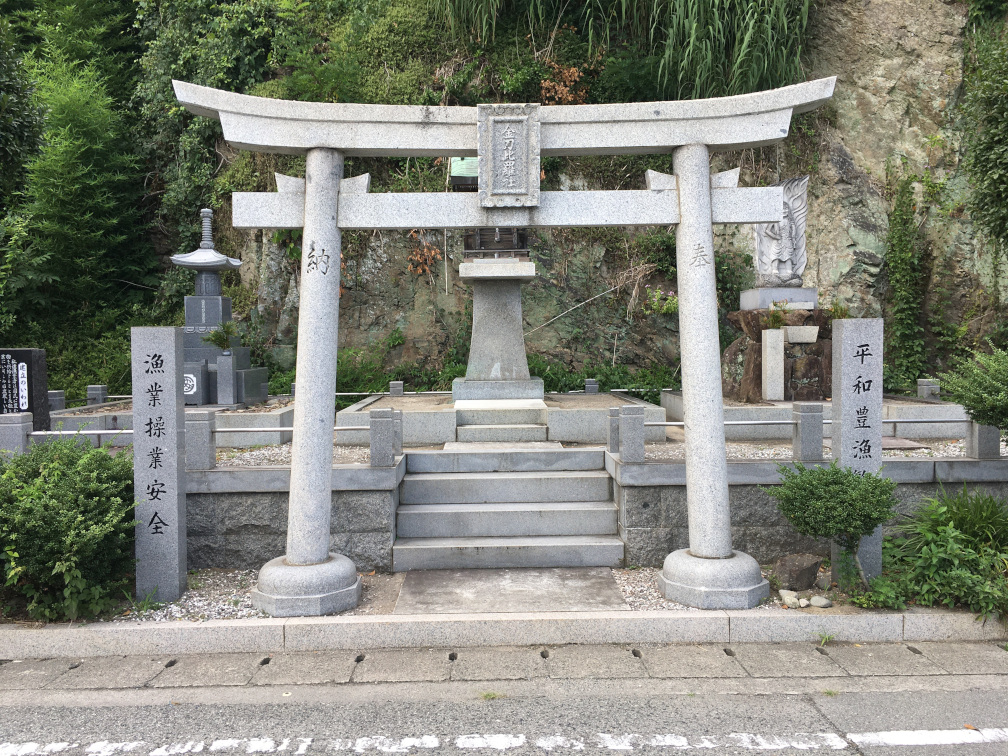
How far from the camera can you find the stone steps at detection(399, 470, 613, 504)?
24.8ft

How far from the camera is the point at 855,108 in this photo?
55.1 ft

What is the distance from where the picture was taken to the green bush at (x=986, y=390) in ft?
20.2

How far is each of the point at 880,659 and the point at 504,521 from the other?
11.7 feet

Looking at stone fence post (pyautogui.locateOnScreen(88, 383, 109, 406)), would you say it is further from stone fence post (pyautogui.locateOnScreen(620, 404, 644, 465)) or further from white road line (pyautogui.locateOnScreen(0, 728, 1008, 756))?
stone fence post (pyautogui.locateOnScreen(620, 404, 644, 465))

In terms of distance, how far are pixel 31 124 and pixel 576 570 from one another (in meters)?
10.4

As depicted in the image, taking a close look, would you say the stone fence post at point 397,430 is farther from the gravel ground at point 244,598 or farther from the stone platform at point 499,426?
the stone platform at point 499,426

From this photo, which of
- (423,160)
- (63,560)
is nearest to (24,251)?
(423,160)

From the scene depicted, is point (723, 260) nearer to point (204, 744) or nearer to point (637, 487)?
point (637, 487)

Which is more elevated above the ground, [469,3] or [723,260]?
[469,3]

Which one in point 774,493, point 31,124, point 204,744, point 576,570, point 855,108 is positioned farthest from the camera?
point 855,108

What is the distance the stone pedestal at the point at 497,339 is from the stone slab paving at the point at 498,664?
5.65 metres

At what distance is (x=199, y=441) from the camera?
22.3 ft

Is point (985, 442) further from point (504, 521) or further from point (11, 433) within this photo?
point (11, 433)

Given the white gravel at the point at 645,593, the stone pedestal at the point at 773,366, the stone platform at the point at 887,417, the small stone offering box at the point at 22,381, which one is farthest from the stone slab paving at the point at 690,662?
the small stone offering box at the point at 22,381
